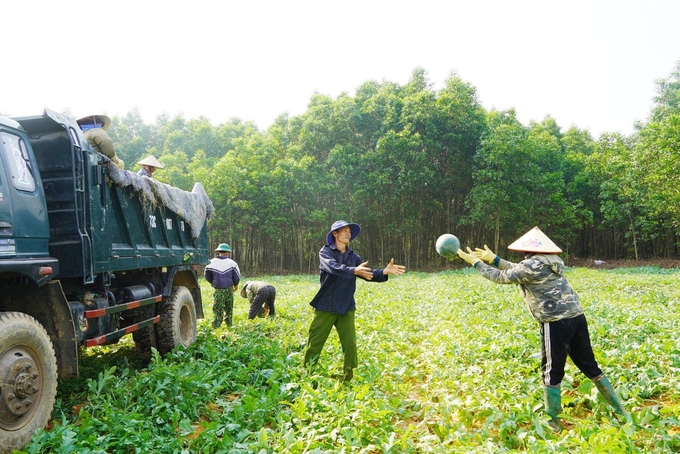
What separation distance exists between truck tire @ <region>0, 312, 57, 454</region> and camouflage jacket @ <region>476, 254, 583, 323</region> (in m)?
4.33

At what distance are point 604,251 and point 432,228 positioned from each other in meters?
19.6

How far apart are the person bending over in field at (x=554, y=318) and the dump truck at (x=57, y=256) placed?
4.25 m

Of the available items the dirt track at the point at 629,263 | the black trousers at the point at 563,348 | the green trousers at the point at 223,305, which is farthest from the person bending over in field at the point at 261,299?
the dirt track at the point at 629,263

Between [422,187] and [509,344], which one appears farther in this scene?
[422,187]

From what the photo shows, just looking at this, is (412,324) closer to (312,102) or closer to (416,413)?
(416,413)

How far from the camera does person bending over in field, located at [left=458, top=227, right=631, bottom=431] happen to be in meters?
4.29

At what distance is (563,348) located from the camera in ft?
14.1

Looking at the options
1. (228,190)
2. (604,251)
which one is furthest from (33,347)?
(604,251)

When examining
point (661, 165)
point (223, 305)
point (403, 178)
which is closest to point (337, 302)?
point (223, 305)

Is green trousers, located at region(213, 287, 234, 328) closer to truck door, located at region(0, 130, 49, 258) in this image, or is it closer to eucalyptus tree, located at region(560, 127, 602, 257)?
truck door, located at region(0, 130, 49, 258)

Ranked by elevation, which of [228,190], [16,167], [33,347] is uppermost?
[228,190]

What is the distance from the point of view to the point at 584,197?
125 feet

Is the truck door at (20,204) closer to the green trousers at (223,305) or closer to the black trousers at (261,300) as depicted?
the green trousers at (223,305)

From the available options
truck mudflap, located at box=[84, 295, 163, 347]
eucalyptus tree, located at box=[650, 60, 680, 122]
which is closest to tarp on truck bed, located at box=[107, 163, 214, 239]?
truck mudflap, located at box=[84, 295, 163, 347]
